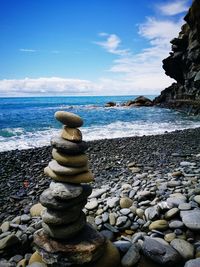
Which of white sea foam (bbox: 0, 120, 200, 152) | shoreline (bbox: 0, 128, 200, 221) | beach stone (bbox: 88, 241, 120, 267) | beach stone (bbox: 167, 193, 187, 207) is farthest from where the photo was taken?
white sea foam (bbox: 0, 120, 200, 152)

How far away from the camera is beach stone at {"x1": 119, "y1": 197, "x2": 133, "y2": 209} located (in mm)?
6375

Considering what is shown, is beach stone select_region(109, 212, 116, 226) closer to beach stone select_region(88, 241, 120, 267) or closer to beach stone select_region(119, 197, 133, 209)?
beach stone select_region(119, 197, 133, 209)

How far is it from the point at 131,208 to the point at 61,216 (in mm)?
2148

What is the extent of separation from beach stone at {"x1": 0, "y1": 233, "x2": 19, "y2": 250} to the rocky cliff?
33.6 metres

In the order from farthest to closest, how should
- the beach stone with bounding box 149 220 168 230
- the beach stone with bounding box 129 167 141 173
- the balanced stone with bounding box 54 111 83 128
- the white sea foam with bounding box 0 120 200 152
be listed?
the white sea foam with bounding box 0 120 200 152 < the beach stone with bounding box 129 167 141 173 < the beach stone with bounding box 149 220 168 230 < the balanced stone with bounding box 54 111 83 128

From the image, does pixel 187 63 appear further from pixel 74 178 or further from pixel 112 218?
pixel 74 178

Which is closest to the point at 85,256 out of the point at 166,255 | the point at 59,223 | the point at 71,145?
the point at 59,223

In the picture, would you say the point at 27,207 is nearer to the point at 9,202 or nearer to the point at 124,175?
the point at 9,202

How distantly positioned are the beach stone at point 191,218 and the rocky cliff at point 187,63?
32.5 meters

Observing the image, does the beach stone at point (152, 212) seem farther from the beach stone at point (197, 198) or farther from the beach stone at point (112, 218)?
the beach stone at point (197, 198)

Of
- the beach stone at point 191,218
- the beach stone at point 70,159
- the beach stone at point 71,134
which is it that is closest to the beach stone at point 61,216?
the beach stone at point 70,159

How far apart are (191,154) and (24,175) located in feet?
23.7

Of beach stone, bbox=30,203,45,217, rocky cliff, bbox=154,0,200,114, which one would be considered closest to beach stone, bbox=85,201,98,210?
beach stone, bbox=30,203,45,217

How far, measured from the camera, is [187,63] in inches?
1820
